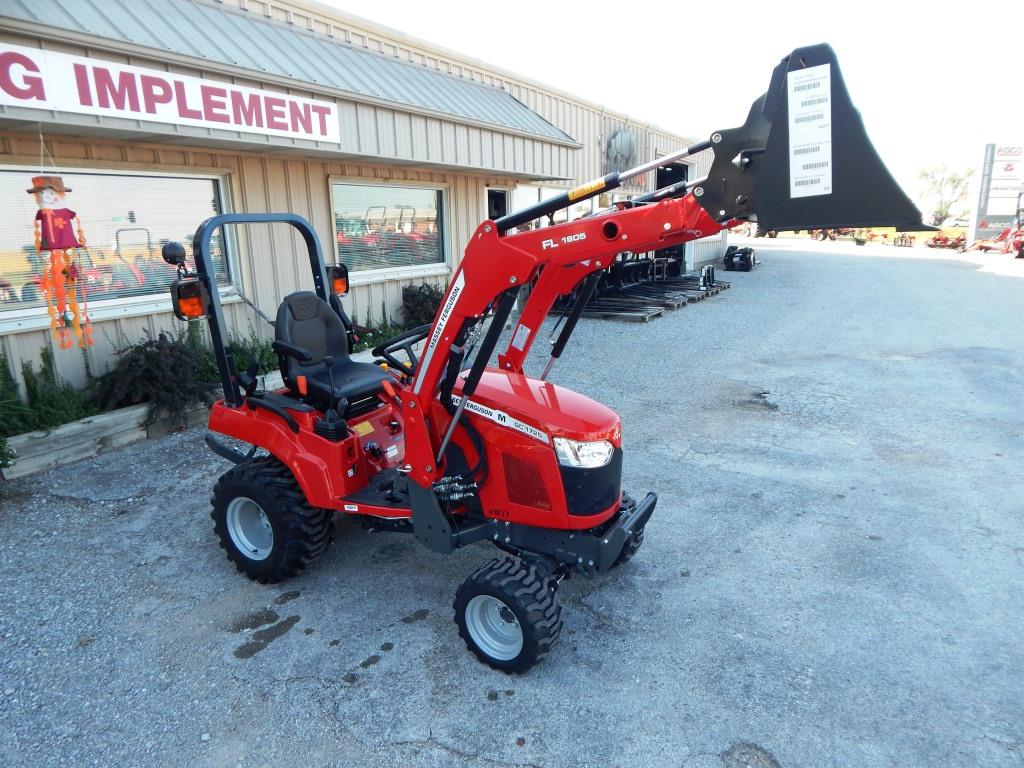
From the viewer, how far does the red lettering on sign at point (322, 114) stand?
6184 millimetres

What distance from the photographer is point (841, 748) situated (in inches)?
97.9

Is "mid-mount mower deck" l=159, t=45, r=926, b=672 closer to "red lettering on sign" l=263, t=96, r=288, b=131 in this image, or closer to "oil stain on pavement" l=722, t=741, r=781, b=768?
"oil stain on pavement" l=722, t=741, r=781, b=768

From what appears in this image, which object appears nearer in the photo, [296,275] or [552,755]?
[552,755]

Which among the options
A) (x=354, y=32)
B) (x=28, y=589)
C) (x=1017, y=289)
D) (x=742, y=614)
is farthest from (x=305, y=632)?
(x=1017, y=289)

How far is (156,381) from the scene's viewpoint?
5688mm

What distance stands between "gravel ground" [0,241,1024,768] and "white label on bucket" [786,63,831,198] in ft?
6.95

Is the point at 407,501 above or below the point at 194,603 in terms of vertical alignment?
above

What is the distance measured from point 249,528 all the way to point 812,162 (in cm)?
343

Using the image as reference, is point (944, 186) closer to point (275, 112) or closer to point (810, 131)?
point (275, 112)

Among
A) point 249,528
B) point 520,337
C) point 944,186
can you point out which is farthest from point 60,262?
point 944,186

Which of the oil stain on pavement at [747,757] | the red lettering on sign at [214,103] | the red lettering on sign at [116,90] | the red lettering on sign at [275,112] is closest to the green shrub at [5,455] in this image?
the red lettering on sign at [116,90]

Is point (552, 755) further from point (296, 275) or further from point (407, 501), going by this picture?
point (296, 275)

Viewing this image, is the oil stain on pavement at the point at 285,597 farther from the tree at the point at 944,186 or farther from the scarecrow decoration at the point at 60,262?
the tree at the point at 944,186

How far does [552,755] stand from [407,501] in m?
1.38
